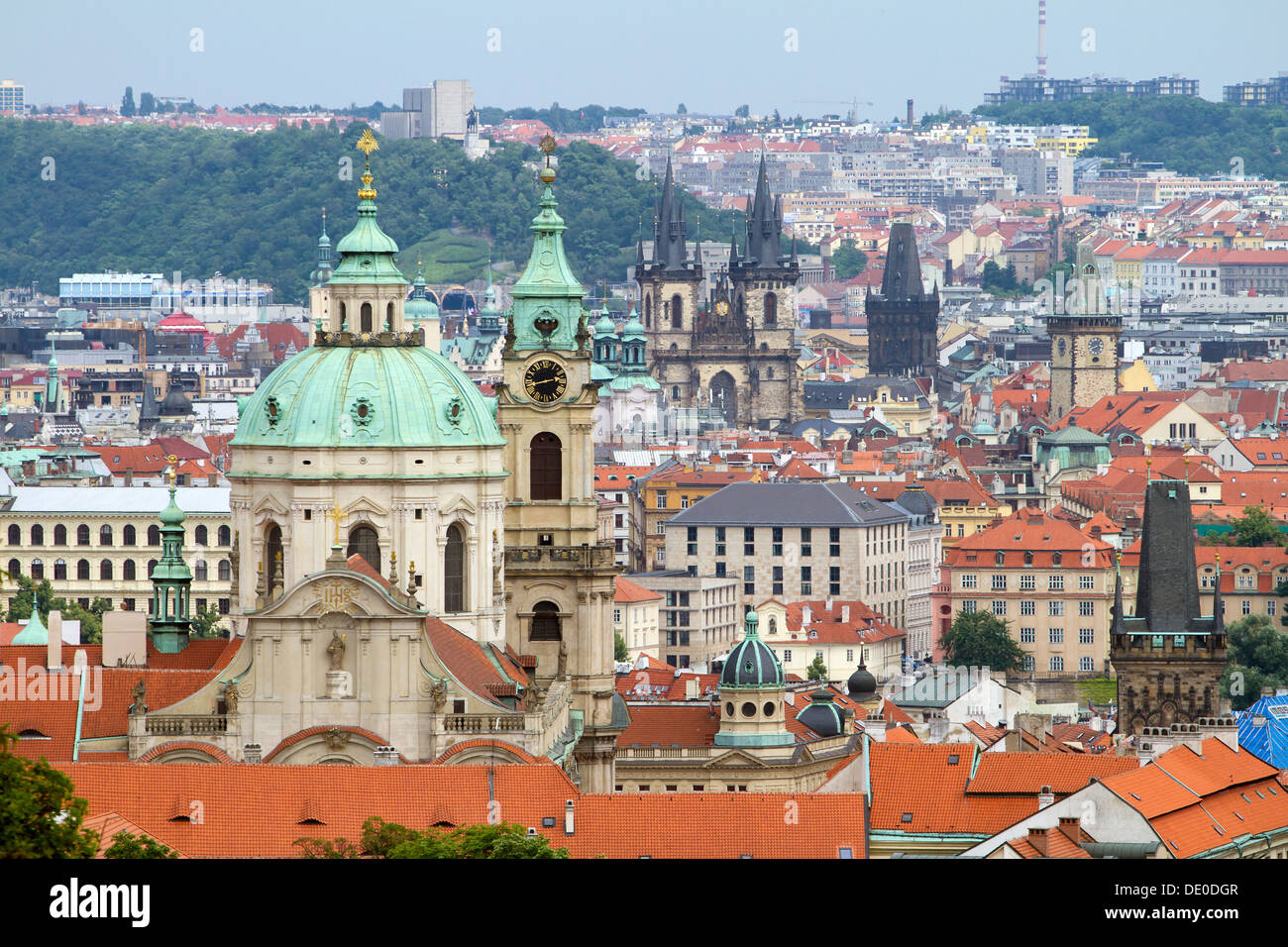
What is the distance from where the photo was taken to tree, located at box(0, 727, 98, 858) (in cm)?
3688

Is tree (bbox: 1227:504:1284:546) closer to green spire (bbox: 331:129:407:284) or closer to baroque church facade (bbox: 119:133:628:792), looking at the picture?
baroque church facade (bbox: 119:133:628:792)

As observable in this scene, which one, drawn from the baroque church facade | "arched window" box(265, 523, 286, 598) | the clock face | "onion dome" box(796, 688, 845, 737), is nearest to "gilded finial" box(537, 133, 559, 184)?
the baroque church facade

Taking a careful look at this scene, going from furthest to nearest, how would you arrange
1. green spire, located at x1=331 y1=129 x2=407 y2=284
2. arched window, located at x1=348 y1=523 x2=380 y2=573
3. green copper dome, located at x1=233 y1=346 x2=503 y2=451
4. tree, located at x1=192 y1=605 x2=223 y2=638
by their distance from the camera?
tree, located at x1=192 y1=605 x2=223 y2=638, green spire, located at x1=331 y1=129 x2=407 y2=284, arched window, located at x1=348 y1=523 x2=380 y2=573, green copper dome, located at x1=233 y1=346 x2=503 y2=451

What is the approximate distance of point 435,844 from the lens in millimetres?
48969

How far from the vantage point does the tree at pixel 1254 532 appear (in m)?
150

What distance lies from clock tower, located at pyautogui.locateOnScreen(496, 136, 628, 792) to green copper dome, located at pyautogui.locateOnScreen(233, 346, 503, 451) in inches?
275

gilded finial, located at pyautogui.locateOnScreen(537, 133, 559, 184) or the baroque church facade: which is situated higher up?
gilded finial, located at pyautogui.locateOnScreen(537, 133, 559, 184)

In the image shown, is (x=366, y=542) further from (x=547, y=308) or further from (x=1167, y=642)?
(x=1167, y=642)

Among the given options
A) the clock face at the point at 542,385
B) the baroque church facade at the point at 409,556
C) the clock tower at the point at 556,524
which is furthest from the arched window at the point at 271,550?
the clock face at the point at 542,385

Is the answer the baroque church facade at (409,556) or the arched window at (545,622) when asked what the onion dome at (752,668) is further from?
the arched window at (545,622)

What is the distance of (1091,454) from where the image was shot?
634 feet

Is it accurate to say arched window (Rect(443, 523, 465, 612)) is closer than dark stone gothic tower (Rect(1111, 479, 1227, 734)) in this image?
Yes
